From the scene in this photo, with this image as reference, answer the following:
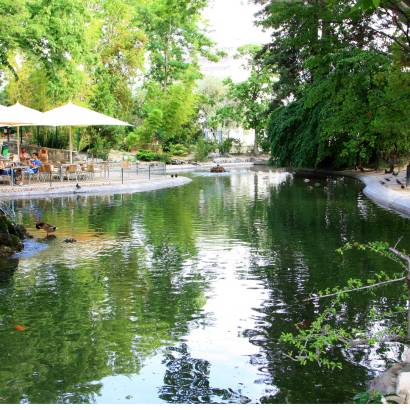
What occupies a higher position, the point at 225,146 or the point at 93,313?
the point at 225,146

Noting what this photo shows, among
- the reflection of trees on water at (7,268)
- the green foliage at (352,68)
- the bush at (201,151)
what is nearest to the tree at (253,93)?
the bush at (201,151)

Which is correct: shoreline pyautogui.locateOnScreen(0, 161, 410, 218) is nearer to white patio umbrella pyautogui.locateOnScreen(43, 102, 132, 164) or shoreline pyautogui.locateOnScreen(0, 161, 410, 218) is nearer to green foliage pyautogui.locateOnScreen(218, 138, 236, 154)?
white patio umbrella pyautogui.locateOnScreen(43, 102, 132, 164)

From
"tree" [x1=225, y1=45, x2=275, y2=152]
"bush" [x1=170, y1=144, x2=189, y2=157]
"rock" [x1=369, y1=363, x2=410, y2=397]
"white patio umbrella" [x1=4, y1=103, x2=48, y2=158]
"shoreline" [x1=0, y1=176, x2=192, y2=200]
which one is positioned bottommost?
"rock" [x1=369, y1=363, x2=410, y2=397]

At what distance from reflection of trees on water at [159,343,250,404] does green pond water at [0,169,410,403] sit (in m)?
0.01

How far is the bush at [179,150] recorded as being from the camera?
52062 mm

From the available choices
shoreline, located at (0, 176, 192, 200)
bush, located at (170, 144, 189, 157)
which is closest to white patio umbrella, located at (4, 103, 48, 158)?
shoreline, located at (0, 176, 192, 200)

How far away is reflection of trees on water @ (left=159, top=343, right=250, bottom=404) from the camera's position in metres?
6.02

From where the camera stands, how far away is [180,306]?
9.16 m

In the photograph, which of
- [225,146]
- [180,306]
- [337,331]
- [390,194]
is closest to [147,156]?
[225,146]

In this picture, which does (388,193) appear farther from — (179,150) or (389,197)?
(179,150)

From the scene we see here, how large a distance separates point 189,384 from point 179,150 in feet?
153

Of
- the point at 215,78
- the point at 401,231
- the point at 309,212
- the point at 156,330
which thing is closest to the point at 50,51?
the point at 309,212

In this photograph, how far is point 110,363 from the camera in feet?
22.7

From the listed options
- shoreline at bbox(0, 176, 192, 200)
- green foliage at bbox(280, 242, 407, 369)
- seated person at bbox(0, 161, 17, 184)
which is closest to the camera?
green foliage at bbox(280, 242, 407, 369)
